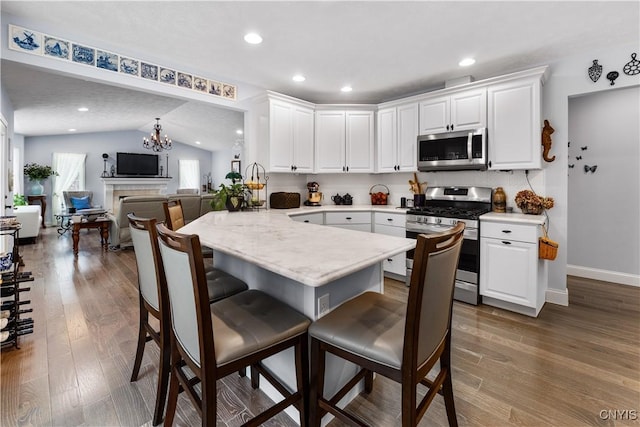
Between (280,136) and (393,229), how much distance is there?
73.2 inches

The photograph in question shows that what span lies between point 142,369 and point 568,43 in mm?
4345

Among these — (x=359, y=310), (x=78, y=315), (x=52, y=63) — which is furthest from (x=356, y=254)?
(x=52, y=63)

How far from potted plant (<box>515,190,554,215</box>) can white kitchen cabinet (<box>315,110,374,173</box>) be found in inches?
72.4

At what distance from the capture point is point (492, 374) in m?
1.92

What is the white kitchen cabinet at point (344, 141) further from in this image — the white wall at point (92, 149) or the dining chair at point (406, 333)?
the white wall at point (92, 149)

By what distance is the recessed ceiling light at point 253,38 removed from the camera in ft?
8.51

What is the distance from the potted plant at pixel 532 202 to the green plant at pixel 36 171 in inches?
411

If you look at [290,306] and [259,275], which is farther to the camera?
[259,275]

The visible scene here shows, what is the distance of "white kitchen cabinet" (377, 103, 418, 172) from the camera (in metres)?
3.81

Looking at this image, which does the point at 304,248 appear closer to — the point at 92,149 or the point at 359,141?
the point at 359,141

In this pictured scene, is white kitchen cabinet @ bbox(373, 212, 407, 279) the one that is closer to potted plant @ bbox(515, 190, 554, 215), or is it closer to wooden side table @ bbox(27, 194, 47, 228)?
potted plant @ bbox(515, 190, 554, 215)

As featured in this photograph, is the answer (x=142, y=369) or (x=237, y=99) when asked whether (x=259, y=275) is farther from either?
(x=237, y=99)

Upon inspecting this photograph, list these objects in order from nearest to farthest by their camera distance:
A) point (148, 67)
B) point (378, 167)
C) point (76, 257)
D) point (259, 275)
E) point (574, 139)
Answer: point (259, 275)
point (148, 67)
point (574, 139)
point (378, 167)
point (76, 257)

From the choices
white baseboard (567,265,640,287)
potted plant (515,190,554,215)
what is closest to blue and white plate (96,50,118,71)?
potted plant (515,190,554,215)
